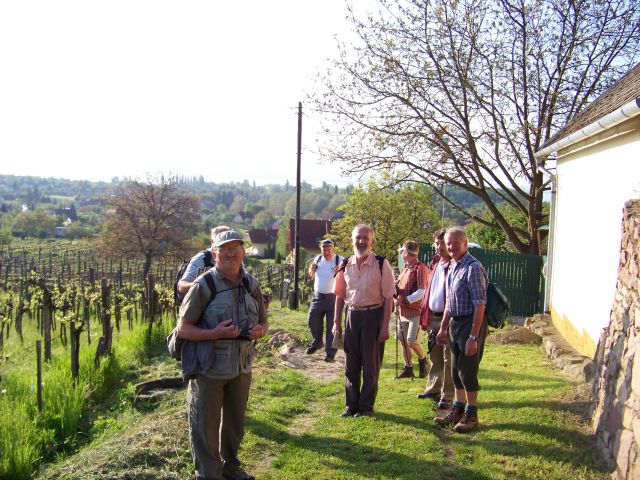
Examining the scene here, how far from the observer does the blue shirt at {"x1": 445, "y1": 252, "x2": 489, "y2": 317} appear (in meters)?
4.92

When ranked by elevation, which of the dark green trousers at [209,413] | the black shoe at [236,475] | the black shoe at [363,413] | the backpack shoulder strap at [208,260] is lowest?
the black shoe at [236,475]

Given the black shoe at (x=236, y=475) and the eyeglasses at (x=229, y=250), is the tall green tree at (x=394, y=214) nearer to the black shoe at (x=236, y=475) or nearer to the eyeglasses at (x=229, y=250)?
the black shoe at (x=236, y=475)

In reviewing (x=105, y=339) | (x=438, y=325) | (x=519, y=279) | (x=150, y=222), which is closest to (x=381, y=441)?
(x=438, y=325)

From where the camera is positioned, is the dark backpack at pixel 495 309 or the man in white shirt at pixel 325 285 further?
the man in white shirt at pixel 325 285

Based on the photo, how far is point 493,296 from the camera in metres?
5.14

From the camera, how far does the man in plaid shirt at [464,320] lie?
4.91 m

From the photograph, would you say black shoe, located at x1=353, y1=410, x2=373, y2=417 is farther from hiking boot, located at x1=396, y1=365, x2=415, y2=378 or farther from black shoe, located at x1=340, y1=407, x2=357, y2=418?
hiking boot, located at x1=396, y1=365, x2=415, y2=378

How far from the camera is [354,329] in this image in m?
5.62

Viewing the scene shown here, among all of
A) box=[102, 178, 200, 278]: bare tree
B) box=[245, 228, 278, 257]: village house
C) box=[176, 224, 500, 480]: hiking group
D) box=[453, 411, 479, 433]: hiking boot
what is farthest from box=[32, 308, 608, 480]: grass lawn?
box=[245, 228, 278, 257]: village house

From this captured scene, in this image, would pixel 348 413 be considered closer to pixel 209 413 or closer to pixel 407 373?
pixel 407 373

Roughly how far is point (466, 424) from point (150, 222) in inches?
1436

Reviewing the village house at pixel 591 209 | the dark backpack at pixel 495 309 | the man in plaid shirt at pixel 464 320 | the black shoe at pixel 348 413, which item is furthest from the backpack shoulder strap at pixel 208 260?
the village house at pixel 591 209

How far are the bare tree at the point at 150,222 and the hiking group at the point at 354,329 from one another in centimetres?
3302

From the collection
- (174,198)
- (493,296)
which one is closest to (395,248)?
(174,198)
